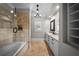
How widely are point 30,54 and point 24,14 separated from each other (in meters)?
0.65

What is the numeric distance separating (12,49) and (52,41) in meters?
0.66

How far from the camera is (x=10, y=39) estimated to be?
1.76 metres

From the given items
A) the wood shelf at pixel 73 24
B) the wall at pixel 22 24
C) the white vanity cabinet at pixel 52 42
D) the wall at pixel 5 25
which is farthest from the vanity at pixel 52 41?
the wall at pixel 5 25

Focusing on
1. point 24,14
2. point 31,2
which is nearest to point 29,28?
point 24,14

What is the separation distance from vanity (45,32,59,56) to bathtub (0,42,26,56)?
40 centimetres

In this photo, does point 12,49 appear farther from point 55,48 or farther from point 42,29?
point 55,48

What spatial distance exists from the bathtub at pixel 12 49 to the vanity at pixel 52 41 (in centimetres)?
40

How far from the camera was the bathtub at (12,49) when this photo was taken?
5.66 feet

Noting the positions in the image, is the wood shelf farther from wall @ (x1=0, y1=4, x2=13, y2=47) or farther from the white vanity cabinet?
wall @ (x1=0, y1=4, x2=13, y2=47)

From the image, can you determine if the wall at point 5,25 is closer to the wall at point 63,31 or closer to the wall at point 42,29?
the wall at point 42,29

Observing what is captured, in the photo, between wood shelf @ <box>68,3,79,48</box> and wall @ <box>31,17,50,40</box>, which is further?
wall @ <box>31,17,50,40</box>

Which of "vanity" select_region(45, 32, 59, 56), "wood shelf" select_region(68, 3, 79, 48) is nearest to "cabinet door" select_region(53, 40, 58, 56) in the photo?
"vanity" select_region(45, 32, 59, 56)

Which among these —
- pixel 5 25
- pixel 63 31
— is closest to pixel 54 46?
pixel 63 31

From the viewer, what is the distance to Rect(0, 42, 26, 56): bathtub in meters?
1.73
